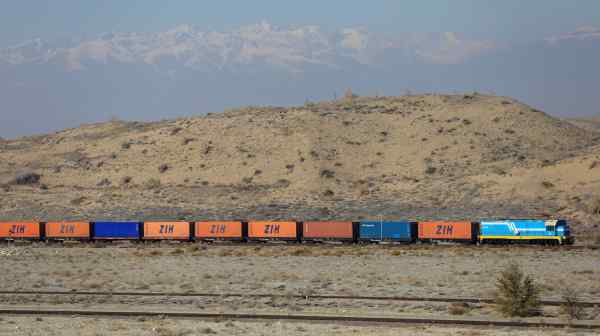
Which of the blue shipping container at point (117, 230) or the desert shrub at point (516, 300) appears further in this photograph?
the blue shipping container at point (117, 230)

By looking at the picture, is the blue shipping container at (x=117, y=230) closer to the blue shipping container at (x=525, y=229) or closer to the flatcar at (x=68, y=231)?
the flatcar at (x=68, y=231)

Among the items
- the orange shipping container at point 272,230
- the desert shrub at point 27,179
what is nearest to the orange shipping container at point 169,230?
the orange shipping container at point 272,230

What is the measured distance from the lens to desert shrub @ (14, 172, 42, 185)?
10681 cm

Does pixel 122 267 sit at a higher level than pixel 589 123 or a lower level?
lower

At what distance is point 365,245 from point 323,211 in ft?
63.3

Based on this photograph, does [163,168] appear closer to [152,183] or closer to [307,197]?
[152,183]

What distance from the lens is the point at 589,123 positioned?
154 metres

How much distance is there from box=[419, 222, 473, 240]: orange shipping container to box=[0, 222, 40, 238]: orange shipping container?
33875 millimetres

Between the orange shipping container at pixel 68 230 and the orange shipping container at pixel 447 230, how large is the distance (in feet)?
94.8

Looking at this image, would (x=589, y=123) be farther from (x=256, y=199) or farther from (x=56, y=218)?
(x=56, y=218)

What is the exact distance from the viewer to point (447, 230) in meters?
62.4

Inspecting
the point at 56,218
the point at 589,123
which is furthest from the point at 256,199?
the point at 589,123

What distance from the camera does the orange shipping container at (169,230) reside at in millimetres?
69125

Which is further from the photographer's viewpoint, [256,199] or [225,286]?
[256,199]
